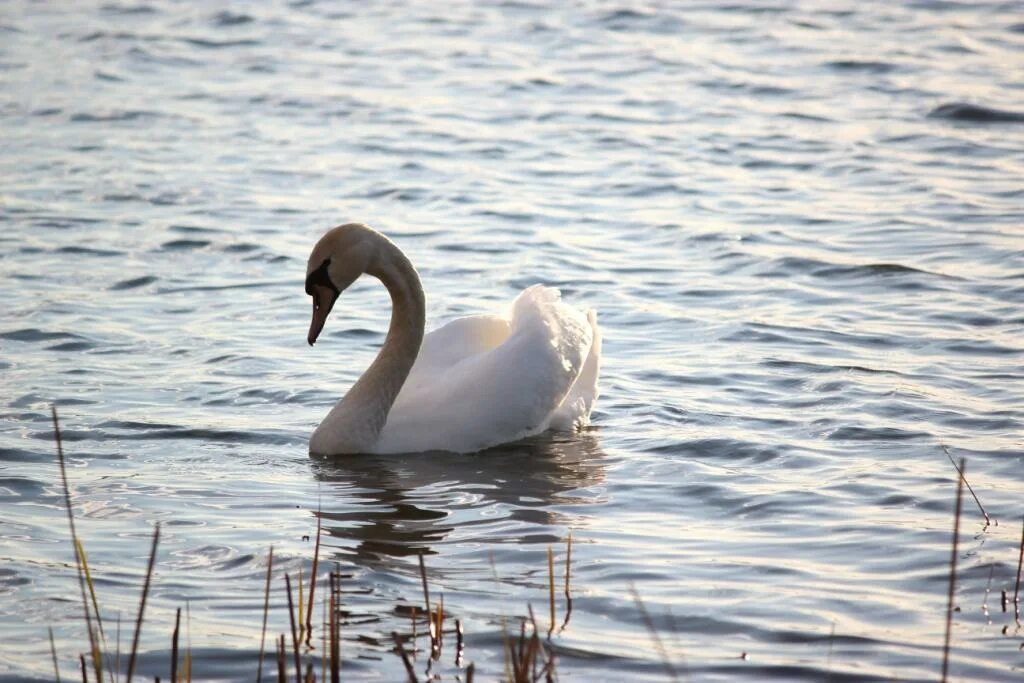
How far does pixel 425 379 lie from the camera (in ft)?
26.4

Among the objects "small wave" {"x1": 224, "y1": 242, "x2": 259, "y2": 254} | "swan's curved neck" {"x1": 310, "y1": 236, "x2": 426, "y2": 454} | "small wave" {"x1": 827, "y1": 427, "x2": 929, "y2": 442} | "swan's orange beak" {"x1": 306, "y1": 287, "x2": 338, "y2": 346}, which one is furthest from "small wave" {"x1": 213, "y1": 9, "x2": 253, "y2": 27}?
"small wave" {"x1": 827, "y1": 427, "x2": 929, "y2": 442}

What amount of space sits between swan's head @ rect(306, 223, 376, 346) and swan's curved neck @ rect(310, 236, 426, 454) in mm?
101

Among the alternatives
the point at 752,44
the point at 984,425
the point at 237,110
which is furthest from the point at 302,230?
the point at 752,44

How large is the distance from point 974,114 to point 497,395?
9.09 meters

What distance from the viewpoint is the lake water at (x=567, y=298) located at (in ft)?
18.1

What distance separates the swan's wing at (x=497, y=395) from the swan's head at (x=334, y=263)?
603mm

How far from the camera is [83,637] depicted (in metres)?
5.16

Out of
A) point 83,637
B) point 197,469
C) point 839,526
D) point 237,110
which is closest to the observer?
point 83,637

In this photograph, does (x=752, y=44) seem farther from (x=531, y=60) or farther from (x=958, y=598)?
(x=958, y=598)

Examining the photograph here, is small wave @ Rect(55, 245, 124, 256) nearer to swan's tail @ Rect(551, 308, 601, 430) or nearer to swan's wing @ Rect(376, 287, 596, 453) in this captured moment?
swan's wing @ Rect(376, 287, 596, 453)

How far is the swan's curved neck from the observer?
750 centimetres

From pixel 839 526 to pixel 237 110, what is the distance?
10571 millimetres

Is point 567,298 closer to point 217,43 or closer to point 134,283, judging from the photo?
point 134,283

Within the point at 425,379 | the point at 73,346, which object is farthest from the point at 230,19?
the point at 425,379
